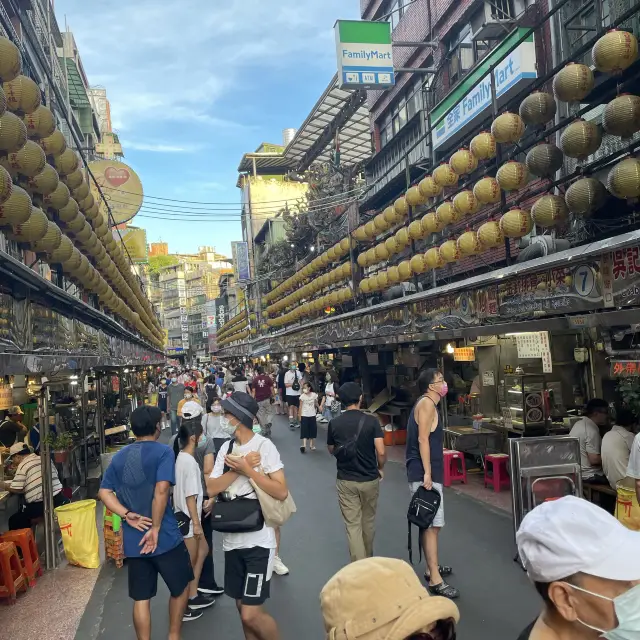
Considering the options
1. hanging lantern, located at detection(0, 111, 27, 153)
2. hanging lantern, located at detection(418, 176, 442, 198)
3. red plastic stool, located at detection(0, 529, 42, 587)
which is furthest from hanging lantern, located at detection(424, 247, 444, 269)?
red plastic stool, located at detection(0, 529, 42, 587)

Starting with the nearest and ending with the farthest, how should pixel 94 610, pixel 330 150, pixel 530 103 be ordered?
pixel 94 610
pixel 530 103
pixel 330 150

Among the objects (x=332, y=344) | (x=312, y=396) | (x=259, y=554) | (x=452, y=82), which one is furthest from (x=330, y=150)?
(x=259, y=554)

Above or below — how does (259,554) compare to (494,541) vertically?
above

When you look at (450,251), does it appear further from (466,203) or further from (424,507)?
(424,507)

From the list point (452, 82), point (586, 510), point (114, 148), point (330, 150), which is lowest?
point (586, 510)

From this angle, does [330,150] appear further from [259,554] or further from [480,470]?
[259,554]

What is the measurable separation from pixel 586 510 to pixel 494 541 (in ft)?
19.6

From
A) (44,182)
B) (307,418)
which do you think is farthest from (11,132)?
(307,418)

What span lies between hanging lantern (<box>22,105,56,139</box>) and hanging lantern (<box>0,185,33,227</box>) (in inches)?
76.1

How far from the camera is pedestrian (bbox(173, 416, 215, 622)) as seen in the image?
5.17 metres

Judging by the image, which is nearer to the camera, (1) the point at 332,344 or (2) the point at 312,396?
(2) the point at 312,396

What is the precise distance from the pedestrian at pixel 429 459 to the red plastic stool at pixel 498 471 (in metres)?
3.84

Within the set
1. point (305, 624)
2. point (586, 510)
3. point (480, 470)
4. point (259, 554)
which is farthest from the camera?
point (480, 470)

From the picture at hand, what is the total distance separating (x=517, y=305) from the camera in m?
7.77
